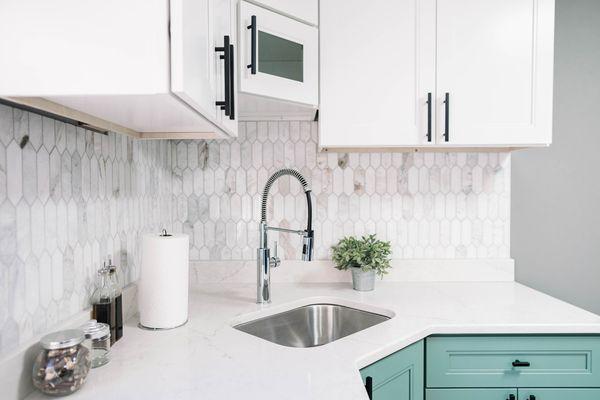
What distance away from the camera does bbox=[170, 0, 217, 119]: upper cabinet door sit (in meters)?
0.75

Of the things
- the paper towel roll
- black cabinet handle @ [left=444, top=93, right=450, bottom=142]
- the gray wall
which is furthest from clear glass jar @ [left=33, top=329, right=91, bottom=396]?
the gray wall

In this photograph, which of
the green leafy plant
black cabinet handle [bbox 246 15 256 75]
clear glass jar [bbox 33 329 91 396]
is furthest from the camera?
the green leafy plant

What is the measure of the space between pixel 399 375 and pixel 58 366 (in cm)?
95

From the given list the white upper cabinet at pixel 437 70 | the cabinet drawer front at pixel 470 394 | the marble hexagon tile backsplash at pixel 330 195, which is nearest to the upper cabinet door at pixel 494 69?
the white upper cabinet at pixel 437 70

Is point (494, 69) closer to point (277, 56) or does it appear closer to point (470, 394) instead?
point (277, 56)

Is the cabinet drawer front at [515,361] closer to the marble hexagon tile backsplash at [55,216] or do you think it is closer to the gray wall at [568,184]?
the gray wall at [568,184]

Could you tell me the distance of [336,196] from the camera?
2.05 meters

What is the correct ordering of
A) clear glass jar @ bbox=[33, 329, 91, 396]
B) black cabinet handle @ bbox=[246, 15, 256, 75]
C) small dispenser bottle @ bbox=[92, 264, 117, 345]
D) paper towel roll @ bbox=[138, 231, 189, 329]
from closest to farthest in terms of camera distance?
clear glass jar @ bbox=[33, 329, 91, 396], small dispenser bottle @ bbox=[92, 264, 117, 345], paper towel roll @ bbox=[138, 231, 189, 329], black cabinet handle @ bbox=[246, 15, 256, 75]

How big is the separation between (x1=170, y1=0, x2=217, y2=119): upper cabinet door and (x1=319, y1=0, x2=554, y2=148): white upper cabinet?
0.74 metres

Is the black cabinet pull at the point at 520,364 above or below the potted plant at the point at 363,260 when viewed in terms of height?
below

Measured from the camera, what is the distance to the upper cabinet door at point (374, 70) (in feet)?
5.48

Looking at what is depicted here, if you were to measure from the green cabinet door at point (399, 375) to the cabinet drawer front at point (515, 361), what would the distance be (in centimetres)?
8

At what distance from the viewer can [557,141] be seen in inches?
81.0

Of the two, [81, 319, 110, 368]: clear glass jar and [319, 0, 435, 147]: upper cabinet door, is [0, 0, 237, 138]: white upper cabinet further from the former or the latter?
[319, 0, 435, 147]: upper cabinet door
